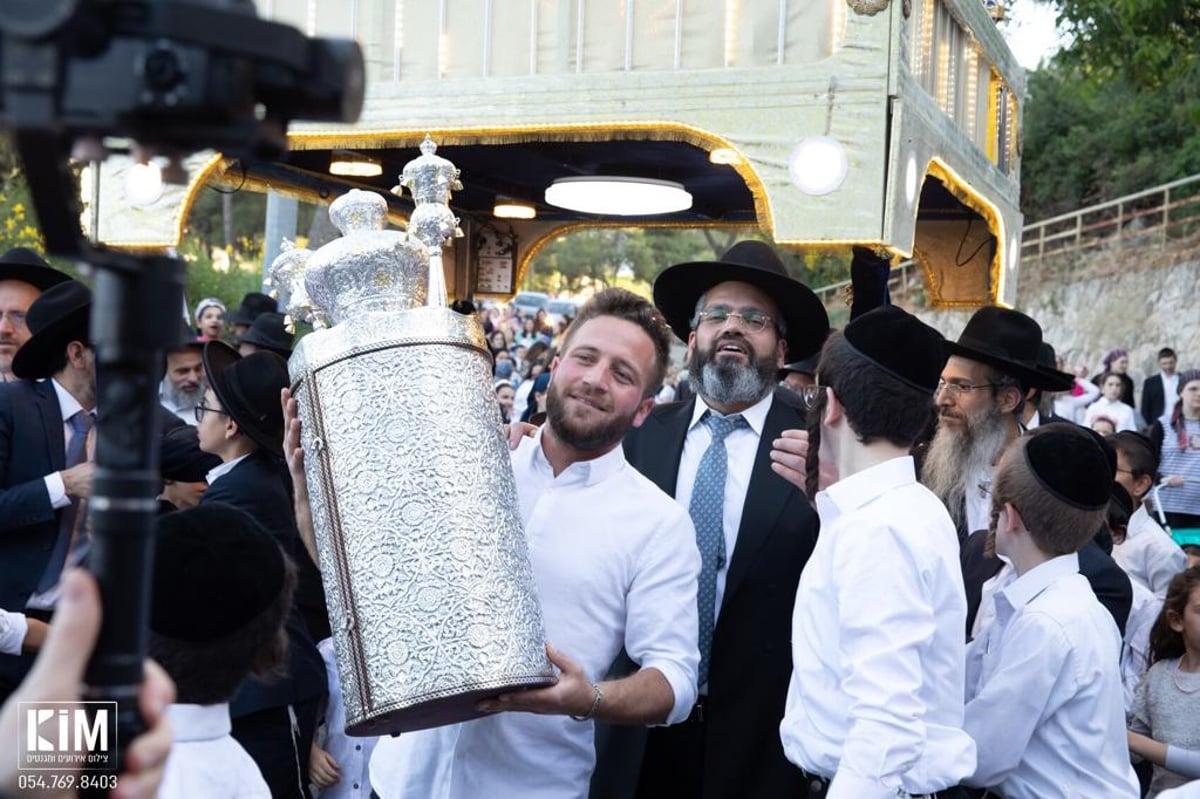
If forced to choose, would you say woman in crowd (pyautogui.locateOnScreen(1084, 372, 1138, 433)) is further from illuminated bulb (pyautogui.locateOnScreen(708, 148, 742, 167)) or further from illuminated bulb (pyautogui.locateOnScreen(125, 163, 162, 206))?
illuminated bulb (pyautogui.locateOnScreen(125, 163, 162, 206))

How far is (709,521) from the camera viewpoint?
12.5ft

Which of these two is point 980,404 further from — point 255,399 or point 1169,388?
point 1169,388

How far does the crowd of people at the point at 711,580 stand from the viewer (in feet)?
8.22

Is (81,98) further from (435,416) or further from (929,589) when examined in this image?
(929,589)

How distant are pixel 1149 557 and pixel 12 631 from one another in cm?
477

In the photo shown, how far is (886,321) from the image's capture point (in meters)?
2.97

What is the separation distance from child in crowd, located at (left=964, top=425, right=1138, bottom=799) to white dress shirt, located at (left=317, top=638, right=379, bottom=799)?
6.40ft

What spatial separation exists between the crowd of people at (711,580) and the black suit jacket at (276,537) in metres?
0.01

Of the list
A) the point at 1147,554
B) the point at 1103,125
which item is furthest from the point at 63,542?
the point at 1103,125

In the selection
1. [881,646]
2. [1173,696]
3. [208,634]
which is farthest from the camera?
[1173,696]

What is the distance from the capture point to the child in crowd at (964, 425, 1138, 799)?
308cm

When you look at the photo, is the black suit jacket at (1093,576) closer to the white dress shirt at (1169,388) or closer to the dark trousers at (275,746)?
the dark trousers at (275,746)

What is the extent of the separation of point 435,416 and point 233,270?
19.1m

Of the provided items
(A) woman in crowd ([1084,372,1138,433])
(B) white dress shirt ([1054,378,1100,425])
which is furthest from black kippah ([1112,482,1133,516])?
(B) white dress shirt ([1054,378,1100,425])
